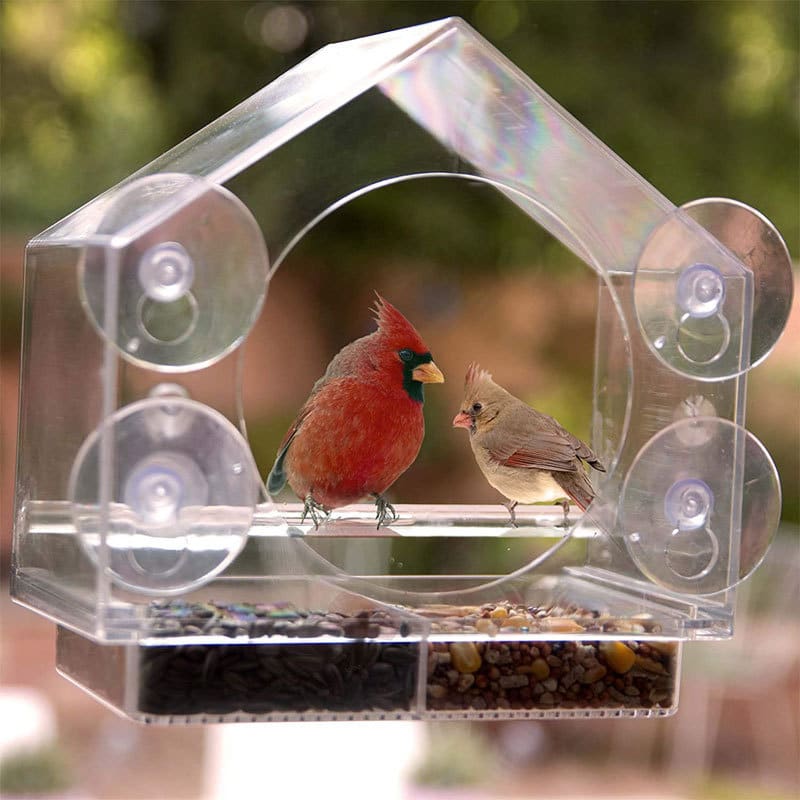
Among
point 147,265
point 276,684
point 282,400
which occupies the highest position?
point 147,265

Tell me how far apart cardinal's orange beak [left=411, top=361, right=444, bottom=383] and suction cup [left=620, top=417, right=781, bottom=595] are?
0.79 feet

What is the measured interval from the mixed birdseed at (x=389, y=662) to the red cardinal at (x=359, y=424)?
16 centimetres

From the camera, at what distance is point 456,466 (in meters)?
1.65

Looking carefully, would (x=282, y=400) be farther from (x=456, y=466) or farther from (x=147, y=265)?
(x=147, y=265)

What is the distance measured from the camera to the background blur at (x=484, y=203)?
3979 mm

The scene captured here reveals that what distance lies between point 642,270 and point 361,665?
0.51 metres

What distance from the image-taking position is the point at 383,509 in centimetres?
146

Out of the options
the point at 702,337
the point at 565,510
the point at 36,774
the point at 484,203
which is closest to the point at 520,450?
the point at 565,510

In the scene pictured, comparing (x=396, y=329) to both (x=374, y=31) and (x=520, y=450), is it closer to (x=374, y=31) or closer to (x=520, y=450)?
(x=520, y=450)

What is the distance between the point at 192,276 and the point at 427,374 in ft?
1.19

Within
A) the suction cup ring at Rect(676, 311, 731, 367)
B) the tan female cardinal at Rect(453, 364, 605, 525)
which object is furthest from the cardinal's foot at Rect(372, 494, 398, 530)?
the suction cup ring at Rect(676, 311, 731, 367)

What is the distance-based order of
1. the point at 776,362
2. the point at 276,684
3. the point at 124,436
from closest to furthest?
the point at 124,436 < the point at 276,684 < the point at 776,362

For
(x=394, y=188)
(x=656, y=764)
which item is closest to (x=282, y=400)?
(x=394, y=188)

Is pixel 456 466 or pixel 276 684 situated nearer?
pixel 276 684
